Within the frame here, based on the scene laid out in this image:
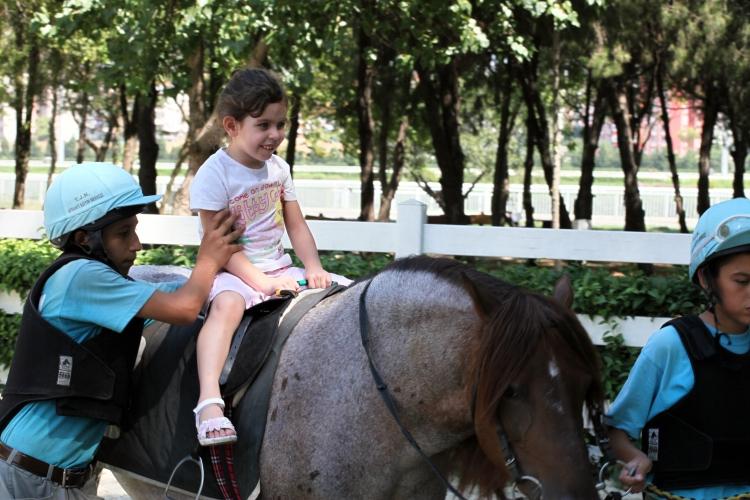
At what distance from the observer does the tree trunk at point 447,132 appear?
62.2 ft

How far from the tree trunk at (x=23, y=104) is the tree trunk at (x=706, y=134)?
13701mm

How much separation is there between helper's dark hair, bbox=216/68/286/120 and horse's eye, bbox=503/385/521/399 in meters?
1.41

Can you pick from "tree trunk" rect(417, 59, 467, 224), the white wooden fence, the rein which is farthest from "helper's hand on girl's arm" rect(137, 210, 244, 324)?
"tree trunk" rect(417, 59, 467, 224)

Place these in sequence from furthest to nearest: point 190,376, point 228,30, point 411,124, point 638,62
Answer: point 411,124 < point 638,62 < point 228,30 < point 190,376

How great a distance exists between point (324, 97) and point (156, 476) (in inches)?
861

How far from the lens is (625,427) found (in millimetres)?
3062

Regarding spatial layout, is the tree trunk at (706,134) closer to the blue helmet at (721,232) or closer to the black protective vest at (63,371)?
the blue helmet at (721,232)

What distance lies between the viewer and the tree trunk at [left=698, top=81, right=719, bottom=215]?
19.9 m

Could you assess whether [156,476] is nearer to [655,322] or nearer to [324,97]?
[655,322]

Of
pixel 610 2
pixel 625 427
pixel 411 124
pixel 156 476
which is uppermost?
pixel 610 2

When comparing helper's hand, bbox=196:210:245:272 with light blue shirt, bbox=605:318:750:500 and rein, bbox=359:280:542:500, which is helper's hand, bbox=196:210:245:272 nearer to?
rein, bbox=359:280:542:500

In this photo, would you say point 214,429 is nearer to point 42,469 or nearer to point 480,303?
point 42,469

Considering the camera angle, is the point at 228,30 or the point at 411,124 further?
the point at 411,124

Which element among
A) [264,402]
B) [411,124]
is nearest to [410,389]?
[264,402]
